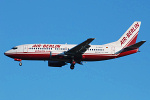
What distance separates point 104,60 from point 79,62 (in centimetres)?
574

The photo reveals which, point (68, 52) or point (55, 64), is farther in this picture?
point (55, 64)

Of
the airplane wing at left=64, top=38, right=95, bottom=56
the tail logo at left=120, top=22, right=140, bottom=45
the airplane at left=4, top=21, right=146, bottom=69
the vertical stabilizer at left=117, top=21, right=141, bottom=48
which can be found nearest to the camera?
the airplane wing at left=64, top=38, right=95, bottom=56

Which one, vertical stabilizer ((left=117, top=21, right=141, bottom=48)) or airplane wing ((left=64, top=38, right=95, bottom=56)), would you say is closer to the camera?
airplane wing ((left=64, top=38, right=95, bottom=56))

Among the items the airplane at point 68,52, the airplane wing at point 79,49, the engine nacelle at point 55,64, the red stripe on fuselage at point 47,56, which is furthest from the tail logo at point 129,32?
the engine nacelle at point 55,64

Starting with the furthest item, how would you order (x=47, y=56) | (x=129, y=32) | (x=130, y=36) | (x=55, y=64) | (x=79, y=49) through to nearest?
(x=129, y=32)
(x=130, y=36)
(x=55, y=64)
(x=47, y=56)
(x=79, y=49)

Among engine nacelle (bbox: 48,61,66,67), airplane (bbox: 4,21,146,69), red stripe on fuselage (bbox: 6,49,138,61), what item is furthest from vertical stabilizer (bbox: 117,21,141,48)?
engine nacelle (bbox: 48,61,66,67)

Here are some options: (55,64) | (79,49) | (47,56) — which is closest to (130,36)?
(79,49)

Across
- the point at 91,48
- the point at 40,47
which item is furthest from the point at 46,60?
the point at 91,48

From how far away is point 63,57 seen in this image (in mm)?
83562

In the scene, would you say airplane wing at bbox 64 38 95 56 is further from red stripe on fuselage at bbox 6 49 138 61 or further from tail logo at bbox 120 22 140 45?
tail logo at bbox 120 22 140 45

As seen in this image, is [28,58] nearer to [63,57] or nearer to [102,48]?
[63,57]

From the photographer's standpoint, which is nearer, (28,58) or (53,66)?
(28,58)

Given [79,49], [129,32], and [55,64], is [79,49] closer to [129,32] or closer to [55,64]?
[55,64]

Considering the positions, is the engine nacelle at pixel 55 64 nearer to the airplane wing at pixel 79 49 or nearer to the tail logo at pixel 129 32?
the airplane wing at pixel 79 49
